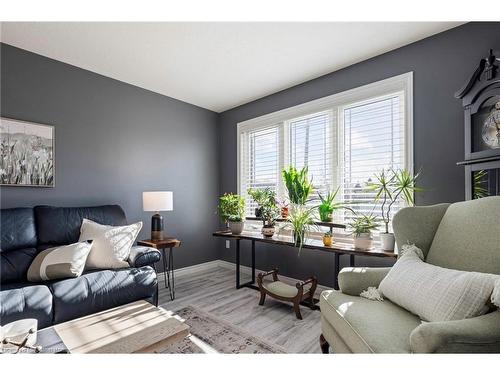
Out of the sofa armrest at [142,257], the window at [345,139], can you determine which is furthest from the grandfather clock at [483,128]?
A: the sofa armrest at [142,257]

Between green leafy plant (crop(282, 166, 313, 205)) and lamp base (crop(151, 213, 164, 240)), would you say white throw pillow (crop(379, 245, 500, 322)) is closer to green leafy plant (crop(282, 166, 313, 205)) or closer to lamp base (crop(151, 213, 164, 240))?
green leafy plant (crop(282, 166, 313, 205))

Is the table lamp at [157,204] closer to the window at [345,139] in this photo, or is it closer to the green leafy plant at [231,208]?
the green leafy plant at [231,208]

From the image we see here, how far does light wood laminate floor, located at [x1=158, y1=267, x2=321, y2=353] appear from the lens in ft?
6.79

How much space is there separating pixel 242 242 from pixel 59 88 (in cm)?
291

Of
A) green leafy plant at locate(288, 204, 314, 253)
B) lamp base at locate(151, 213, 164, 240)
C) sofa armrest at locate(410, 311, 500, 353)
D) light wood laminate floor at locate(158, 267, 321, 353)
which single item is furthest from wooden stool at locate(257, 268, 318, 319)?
sofa armrest at locate(410, 311, 500, 353)

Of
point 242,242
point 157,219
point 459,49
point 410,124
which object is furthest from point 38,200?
point 459,49

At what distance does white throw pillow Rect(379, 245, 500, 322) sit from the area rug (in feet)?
3.13

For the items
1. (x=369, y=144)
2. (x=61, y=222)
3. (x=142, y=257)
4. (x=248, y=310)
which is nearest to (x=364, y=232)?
(x=369, y=144)

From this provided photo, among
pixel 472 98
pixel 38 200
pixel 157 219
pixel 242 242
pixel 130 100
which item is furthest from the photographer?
pixel 242 242

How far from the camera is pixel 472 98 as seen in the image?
1.83 metres

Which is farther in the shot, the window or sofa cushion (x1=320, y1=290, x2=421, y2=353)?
the window

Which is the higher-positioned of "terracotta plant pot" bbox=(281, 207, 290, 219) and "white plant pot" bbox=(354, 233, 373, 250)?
"terracotta plant pot" bbox=(281, 207, 290, 219)

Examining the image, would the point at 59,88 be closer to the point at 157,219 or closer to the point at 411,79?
the point at 157,219
